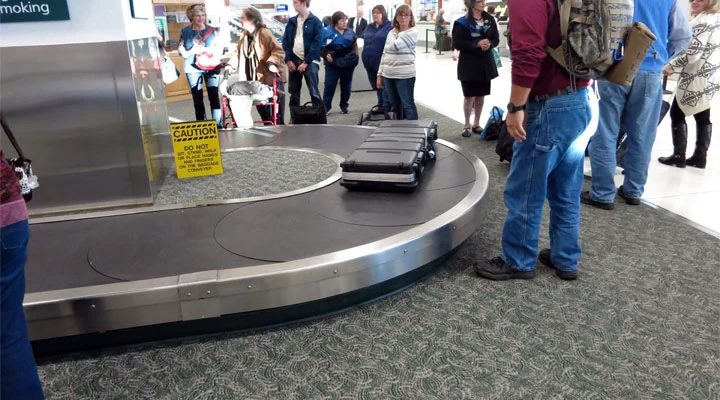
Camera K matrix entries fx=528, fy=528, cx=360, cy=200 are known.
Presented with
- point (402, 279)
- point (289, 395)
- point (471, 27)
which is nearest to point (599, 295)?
point (402, 279)

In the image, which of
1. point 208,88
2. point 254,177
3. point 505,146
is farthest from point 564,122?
point 208,88

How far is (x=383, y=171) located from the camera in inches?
126

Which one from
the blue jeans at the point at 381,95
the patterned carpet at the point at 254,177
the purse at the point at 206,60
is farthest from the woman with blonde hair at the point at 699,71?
the purse at the point at 206,60

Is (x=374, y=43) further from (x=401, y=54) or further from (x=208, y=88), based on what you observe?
(x=208, y=88)

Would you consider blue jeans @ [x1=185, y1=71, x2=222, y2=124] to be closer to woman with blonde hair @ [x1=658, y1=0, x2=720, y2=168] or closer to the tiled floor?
the tiled floor

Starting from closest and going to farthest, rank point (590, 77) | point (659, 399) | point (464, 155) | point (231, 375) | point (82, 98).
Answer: point (659, 399) < point (231, 375) < point (590, 77) < point (82, 98) < point (464, 155)

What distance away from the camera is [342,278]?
2.41 m

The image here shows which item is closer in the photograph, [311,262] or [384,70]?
[311,262]

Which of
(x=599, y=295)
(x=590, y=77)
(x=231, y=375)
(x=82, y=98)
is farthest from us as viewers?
(x=82, y=98)

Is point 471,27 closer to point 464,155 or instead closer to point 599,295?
point 464,155

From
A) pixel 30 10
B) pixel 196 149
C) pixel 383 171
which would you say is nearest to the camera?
pixel 30 10

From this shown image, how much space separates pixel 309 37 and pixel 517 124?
17.1 feet

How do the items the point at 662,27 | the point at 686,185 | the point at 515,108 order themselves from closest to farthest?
the point at 515,108
the point at 662,27
the point at 686,185

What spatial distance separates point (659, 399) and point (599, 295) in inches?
30.4
